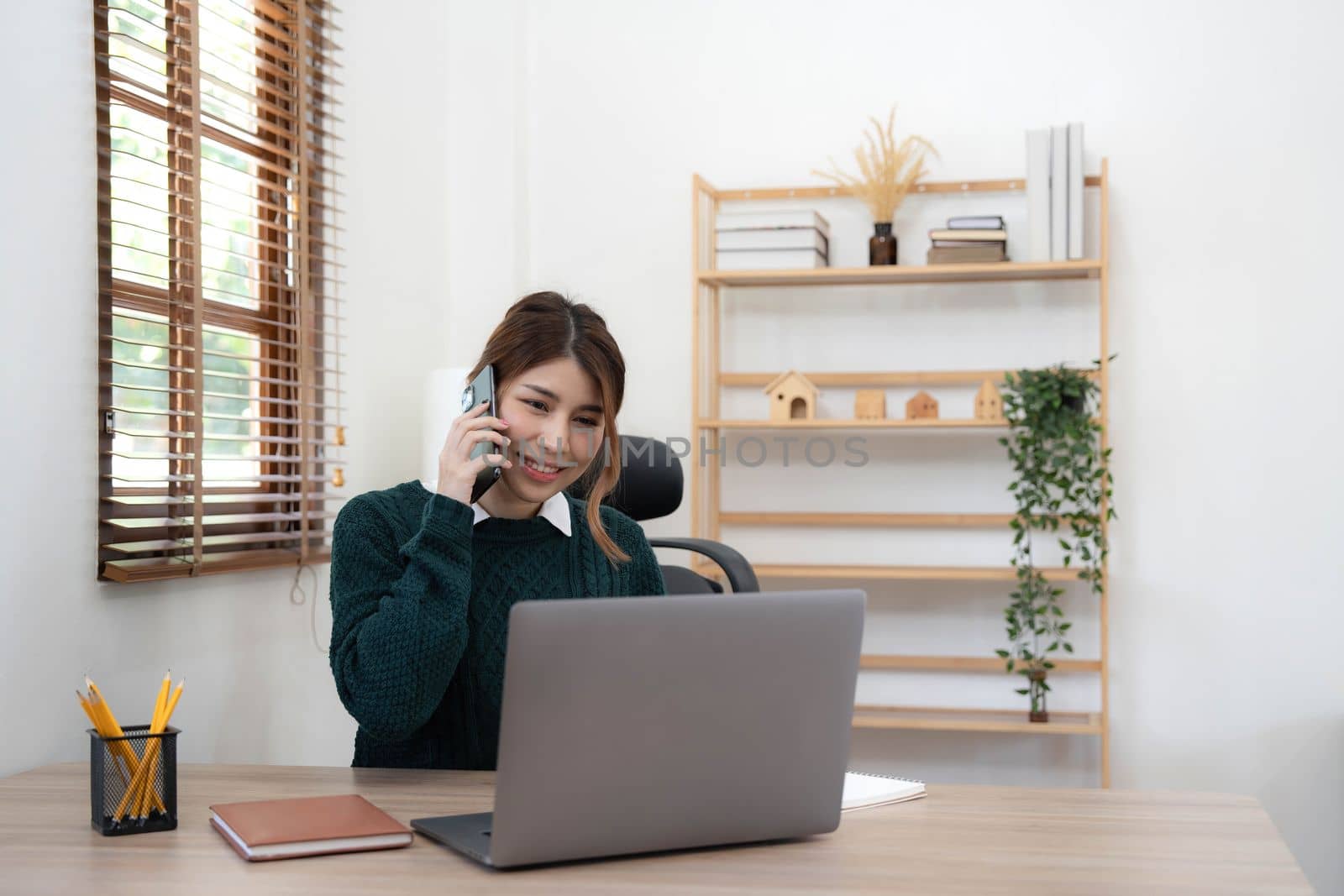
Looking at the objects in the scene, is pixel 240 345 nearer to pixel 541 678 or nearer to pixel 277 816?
pixel 277 816

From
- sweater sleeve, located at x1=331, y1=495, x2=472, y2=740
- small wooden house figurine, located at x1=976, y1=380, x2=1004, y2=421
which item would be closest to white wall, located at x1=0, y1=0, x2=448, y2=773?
sweater sleeve, located at x1=331, y1=495, x2=472, y2=740

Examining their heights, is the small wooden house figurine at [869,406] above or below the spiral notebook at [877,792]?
above

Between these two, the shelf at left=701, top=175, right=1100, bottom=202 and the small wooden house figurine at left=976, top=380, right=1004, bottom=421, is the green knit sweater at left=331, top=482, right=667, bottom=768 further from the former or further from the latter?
the shelf at left=701, top=175, right=1100, bottom=202

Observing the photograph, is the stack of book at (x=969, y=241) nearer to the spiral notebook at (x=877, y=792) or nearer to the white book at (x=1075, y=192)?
the white book at (x=1075, y=192)

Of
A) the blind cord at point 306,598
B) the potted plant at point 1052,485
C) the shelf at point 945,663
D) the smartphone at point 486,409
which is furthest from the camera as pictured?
the shelf at point 945,663

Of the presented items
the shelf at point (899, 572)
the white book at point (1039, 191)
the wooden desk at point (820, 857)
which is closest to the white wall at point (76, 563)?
the wooden desk at point (820, 857)

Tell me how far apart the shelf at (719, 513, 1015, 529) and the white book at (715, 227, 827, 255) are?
0.71 metres

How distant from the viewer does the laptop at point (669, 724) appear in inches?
41.2

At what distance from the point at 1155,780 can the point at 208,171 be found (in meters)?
2.69

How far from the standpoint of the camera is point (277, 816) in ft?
3.96

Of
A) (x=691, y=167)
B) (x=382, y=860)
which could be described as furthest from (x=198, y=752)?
(x=691, y=167)

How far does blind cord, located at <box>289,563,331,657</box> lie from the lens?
2602mm

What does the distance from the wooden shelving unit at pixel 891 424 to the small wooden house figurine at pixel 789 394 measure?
0.05 meters

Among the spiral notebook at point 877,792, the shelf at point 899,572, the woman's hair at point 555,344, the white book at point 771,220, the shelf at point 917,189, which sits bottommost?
the spiral notebook at point 877,792
